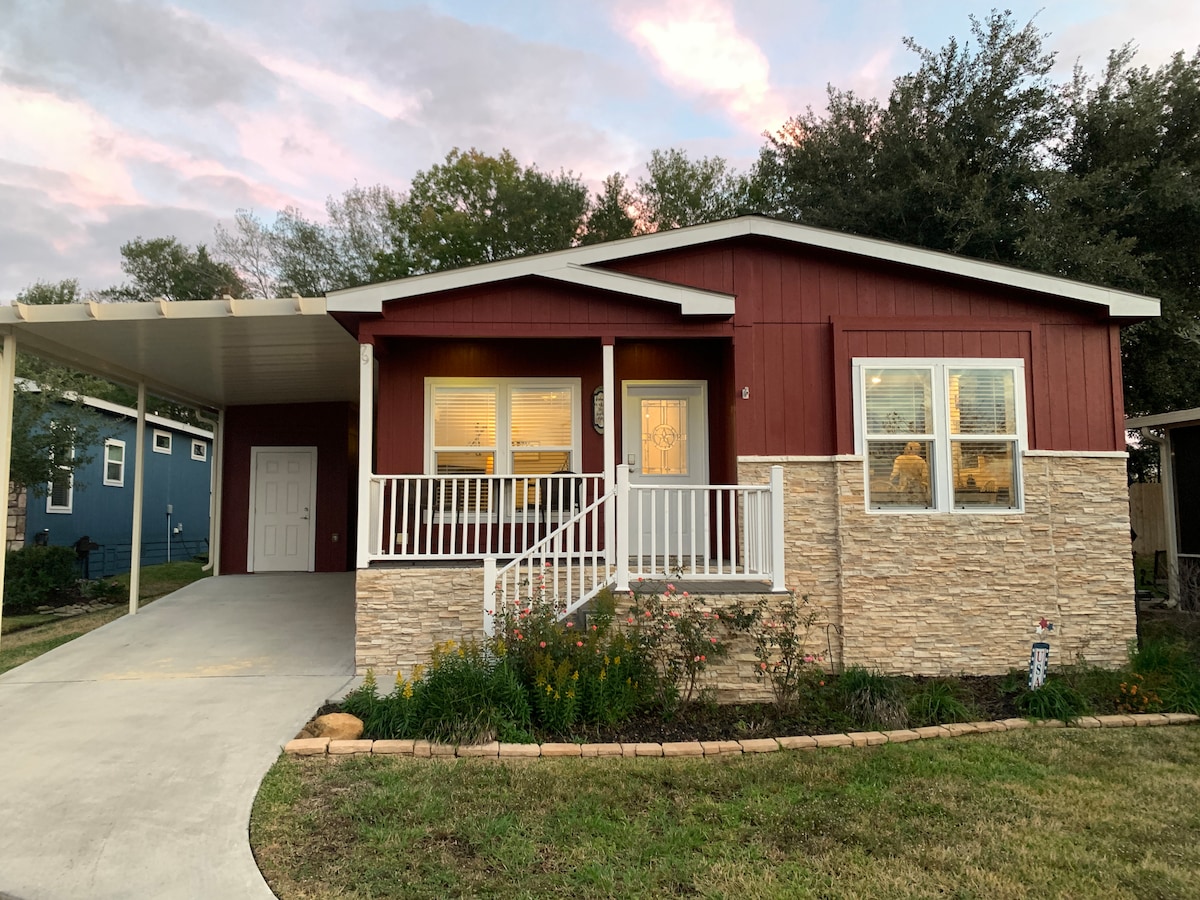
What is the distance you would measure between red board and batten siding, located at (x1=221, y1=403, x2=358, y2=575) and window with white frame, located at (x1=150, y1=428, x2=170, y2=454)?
24.8 feet

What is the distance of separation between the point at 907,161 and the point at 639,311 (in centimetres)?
1018

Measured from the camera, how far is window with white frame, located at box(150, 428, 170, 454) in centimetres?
1805

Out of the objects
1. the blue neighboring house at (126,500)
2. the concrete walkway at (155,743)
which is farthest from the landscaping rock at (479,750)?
the blue neighboring house at (126,500)

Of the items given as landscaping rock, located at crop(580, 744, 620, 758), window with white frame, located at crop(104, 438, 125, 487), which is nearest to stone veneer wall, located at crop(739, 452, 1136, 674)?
landscaping rock, located at crop(580, 744, 620, 758)

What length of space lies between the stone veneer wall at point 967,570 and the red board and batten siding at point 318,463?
7.66m

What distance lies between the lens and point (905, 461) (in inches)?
272

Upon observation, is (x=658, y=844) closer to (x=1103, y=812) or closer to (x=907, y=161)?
(x=1103, y=812)

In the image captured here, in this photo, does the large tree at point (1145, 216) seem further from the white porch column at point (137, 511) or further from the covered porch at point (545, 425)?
the white porch column at point (137, 511)

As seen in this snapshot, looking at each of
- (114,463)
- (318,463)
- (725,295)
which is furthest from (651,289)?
(114,463)

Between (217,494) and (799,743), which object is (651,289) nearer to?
(799,743)

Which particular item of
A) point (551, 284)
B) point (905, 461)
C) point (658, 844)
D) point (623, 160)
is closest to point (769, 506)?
point (905, 461)

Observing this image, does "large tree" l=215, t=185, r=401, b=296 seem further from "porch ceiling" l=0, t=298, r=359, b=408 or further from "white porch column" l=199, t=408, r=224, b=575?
"porch ceiling" l=0, t=298, r=359, b=408

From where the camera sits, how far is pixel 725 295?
22.7ft

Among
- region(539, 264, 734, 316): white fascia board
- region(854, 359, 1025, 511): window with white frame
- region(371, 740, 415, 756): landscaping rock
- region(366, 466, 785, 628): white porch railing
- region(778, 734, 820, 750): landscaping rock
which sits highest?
region(539, 264, 734, 316): white fascia board
